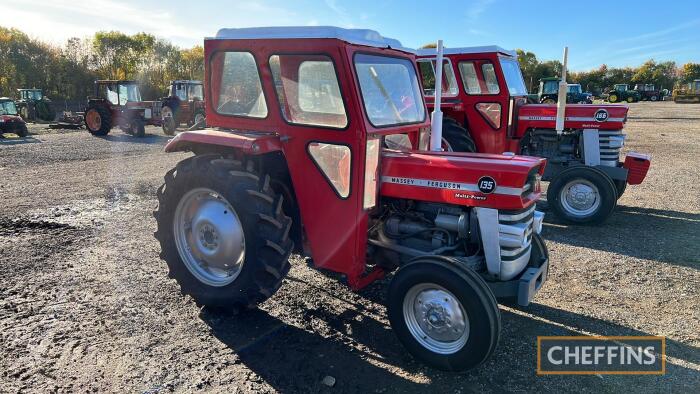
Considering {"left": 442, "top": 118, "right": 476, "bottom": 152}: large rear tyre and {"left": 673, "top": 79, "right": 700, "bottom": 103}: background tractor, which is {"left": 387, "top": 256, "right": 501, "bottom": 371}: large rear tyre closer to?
{"left": 442, "top": 118, "right": 476, "bottom": 152}: large rear tyre

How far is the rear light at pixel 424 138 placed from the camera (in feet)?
13.2

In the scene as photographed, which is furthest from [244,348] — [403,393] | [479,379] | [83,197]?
[83,197]

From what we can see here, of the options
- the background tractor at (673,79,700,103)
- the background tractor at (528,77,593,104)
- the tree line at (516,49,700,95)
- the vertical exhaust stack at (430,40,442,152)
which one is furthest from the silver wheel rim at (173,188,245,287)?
the tree line at (516,49,700,95)

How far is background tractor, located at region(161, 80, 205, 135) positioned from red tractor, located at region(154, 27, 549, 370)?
16140 mm

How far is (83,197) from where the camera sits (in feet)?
25.2

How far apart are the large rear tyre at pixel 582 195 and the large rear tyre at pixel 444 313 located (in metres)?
4.32

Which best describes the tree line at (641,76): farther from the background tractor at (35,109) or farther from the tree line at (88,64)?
the background tractor at (35,109)

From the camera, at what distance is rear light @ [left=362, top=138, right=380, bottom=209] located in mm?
3281

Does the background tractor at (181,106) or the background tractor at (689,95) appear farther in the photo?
the background tractor at (689,95)

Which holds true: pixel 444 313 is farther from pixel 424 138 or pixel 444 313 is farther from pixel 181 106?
pixel 181 106

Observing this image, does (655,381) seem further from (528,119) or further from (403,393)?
(528,119)

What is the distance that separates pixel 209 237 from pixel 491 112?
5.40m

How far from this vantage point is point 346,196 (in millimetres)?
3344

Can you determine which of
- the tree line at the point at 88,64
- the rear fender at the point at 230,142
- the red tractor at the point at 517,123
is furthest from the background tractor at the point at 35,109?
Answer: the rear fender at the point at 230,142
